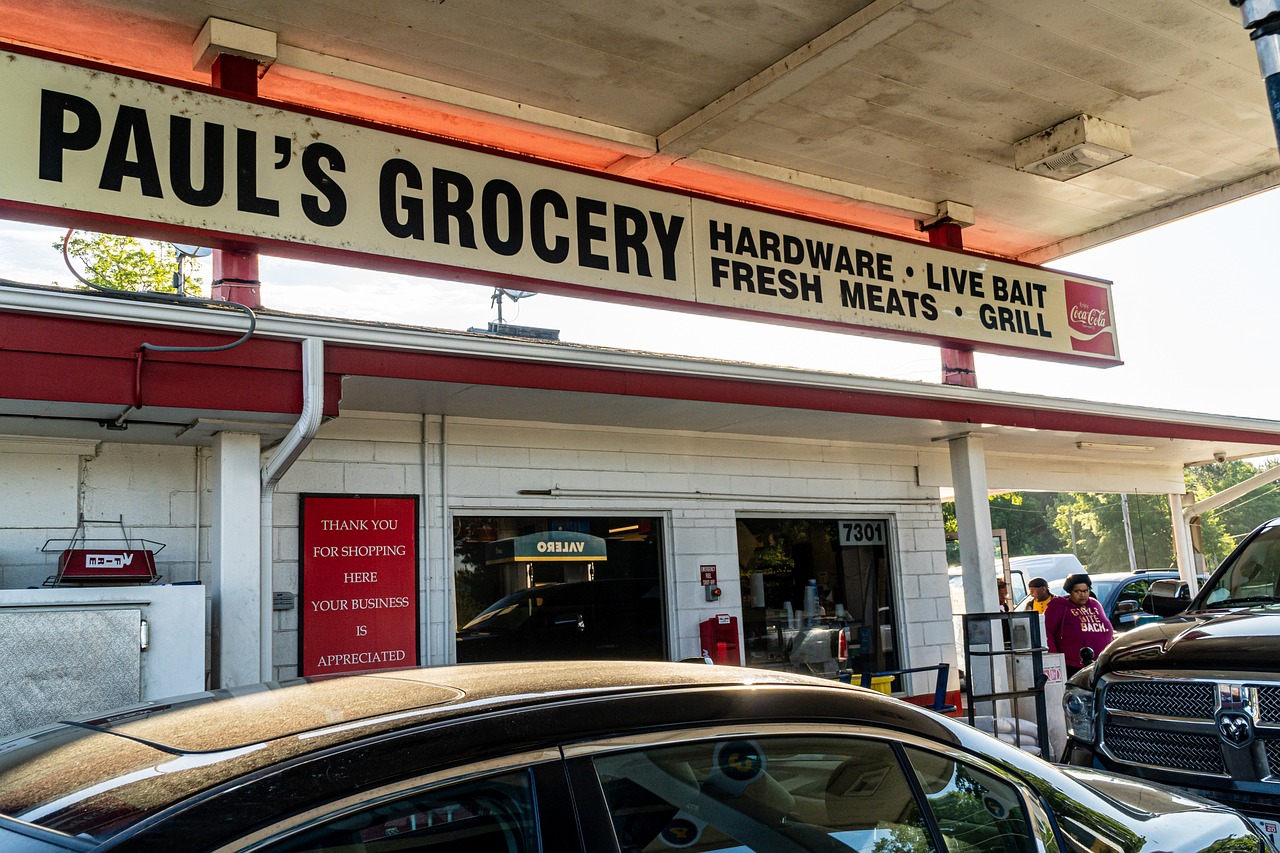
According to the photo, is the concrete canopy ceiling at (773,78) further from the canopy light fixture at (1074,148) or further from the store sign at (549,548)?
the store sign at (549,548)

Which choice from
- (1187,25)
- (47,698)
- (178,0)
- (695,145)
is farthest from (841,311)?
(47,698)

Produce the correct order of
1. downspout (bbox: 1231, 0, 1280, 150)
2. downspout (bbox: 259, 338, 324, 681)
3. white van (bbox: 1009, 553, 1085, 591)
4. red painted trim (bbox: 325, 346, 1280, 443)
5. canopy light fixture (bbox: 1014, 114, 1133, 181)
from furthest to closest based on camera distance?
white van (bbox: 1009, 553, 1085, 591) < canopy light fixture (bbox: 1014, 114, 1133, 181) < red painted trim (bbox: 325, 346, 1280, 443) < downspout (bbox: 259, 338, 324, 681) < downspout (bbox: 1231, 0, 1280, 150)

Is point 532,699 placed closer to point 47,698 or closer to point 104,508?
point 47,698

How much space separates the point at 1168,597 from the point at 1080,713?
1.96 metres

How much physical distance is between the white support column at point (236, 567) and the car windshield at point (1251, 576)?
5.62 m

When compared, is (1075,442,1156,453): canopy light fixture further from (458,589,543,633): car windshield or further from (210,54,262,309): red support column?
(210,54,262,309): red support column

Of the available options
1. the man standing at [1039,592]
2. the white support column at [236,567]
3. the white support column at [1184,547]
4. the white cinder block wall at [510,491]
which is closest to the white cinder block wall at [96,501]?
the white cinder block wall at [510,491]

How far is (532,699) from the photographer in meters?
2.26

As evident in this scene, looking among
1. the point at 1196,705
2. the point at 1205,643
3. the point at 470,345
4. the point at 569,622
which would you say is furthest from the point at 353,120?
the point at 1196,705

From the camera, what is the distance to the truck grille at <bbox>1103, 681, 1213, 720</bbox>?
504 cm

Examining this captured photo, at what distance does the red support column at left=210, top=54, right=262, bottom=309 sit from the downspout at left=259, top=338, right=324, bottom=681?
0.83 meters

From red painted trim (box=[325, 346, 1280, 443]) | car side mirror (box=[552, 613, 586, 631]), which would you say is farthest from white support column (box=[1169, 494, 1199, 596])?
car side mirror (box=[552, 613, 586, 631])

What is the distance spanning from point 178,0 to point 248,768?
20.0 ft

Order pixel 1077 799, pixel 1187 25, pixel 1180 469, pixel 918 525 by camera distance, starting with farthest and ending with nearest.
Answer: pixel 1180 469 → pixel 918 525 → pixel 1187 25 → pixel 1077 799
